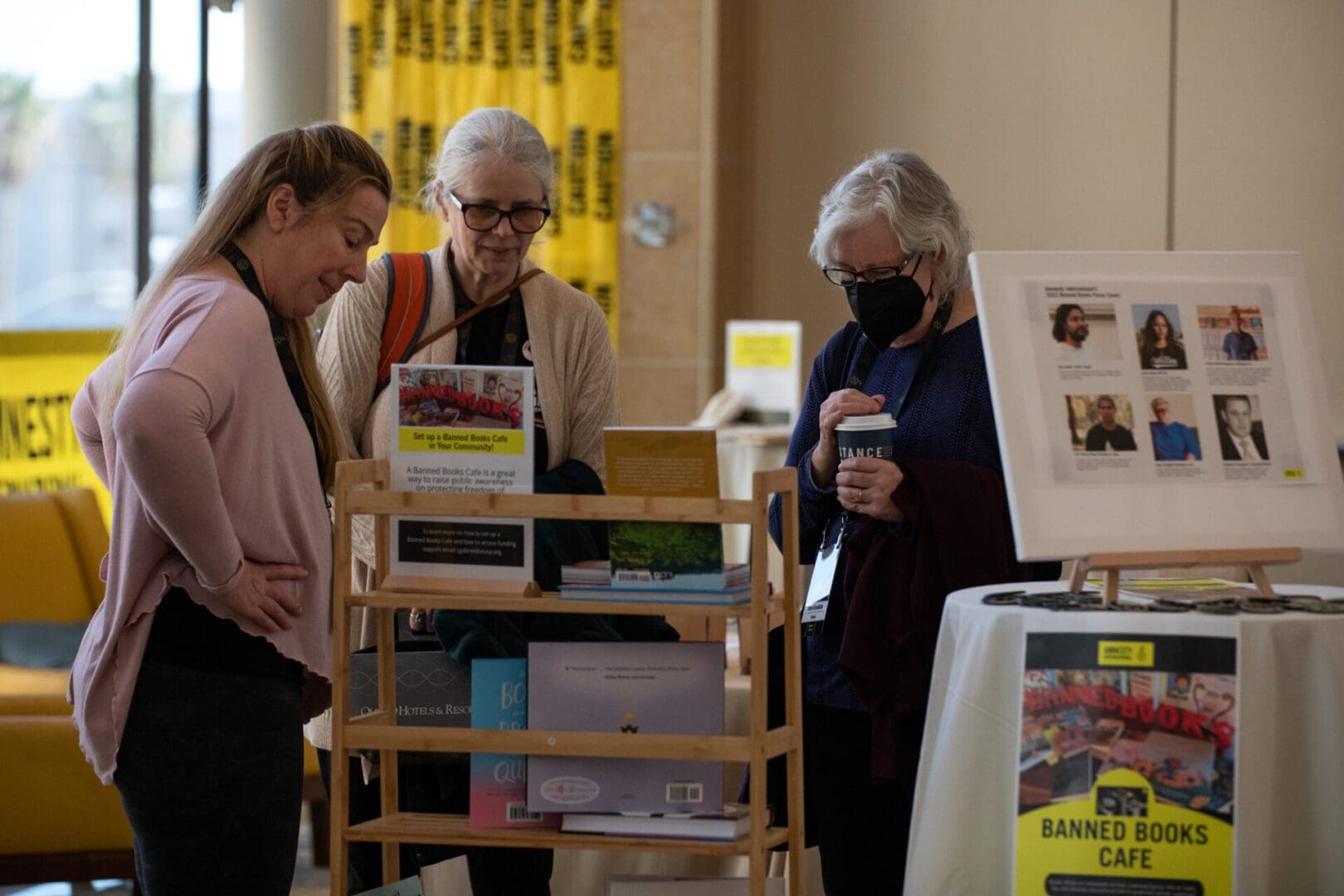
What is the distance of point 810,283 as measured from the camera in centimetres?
641

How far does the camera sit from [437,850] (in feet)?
8.48

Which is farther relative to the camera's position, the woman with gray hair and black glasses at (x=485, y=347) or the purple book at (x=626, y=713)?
the woman with gray hair and black glasses at (x=485, y=347)

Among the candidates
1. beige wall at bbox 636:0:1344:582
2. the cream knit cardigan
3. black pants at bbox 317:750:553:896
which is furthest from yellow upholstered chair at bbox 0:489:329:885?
beige wall at bbox 636:0:1344:582

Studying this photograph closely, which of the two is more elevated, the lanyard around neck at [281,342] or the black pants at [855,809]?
the lanyard around neck at [281,342]

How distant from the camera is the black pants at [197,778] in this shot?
75.3 inches

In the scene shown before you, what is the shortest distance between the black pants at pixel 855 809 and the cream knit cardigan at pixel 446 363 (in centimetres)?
59

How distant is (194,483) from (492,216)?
853 mm

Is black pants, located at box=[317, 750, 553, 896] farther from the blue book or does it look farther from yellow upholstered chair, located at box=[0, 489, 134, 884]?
yellow upholstered chair, located at box=[0, 489, 134, 884]

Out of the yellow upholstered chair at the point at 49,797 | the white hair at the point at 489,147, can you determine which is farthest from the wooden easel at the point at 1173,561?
the yellow upholstered chair at the point at 49,797

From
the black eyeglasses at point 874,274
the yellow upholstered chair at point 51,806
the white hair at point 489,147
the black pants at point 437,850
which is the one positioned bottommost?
the yellow upholstered chair at point 51,806

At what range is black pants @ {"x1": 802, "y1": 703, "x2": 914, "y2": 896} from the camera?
2383mm

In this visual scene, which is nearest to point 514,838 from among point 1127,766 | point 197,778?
point 197,778

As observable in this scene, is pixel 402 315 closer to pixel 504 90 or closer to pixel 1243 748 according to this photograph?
pixel 1243 748

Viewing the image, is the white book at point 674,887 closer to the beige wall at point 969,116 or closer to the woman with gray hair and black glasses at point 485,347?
the woman with gray hair and black glasses at point 485,347
